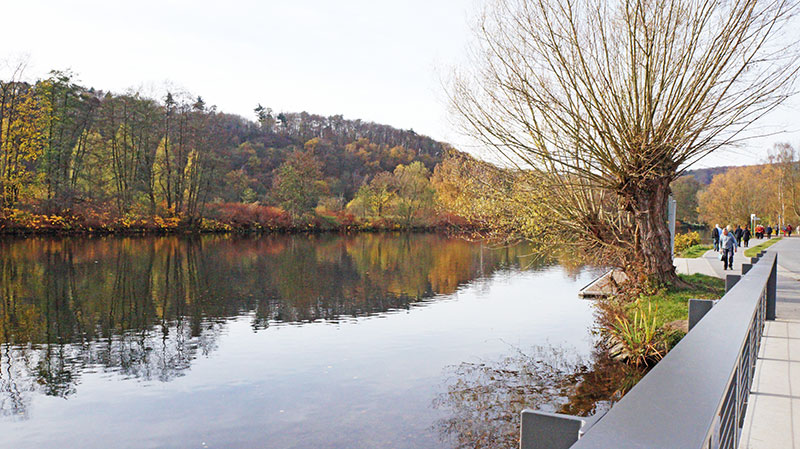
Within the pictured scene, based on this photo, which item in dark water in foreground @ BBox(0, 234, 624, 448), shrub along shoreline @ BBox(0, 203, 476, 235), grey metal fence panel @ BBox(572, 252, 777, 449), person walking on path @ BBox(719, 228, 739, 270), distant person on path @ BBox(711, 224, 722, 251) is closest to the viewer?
grey metal fence panel @ BBox(572, 252, 777, 449)

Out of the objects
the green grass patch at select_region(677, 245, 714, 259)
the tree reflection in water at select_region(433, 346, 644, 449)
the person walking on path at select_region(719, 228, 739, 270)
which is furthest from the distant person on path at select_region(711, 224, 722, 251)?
the tree reflection in water at select_region(433, 346, 644, 449)

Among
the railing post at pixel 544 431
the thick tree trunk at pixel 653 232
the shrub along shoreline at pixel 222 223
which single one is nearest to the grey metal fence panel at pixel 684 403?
the railing post at pixel 544 431

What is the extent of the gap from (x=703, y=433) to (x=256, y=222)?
53639 millimetres

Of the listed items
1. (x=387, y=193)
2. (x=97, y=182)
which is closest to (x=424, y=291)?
(x=97, y=182)

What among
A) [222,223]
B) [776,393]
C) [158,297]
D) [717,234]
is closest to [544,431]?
[776,393]

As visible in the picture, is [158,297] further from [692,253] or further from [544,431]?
[692,253]

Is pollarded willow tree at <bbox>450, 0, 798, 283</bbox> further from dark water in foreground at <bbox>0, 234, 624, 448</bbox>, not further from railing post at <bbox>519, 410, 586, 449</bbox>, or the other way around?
railing post at <bbox>519, 410, 586, 449</bbox>

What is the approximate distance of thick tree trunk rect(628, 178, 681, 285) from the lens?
40.1 feet

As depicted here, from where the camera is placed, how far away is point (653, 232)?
40.6ft

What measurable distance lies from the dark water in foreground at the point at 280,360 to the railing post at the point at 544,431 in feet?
17.8

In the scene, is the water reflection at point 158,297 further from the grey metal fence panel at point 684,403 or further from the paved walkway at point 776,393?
the grey metal fence panel at point 684,403

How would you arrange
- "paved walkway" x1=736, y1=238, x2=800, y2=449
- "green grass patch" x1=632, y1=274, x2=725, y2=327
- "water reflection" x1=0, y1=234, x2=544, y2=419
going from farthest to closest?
"green grass patch" x1=632, y1=274, x2=725, y2=327, "water reflection" x1=0, y1=234, x2=544, y2=419, "paved walkway" x1=736, y1=238, x2=800, y2=449

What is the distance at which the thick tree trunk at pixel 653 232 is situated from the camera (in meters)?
12.2

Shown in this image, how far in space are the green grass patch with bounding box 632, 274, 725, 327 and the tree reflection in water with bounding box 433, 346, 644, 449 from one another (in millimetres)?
1350
